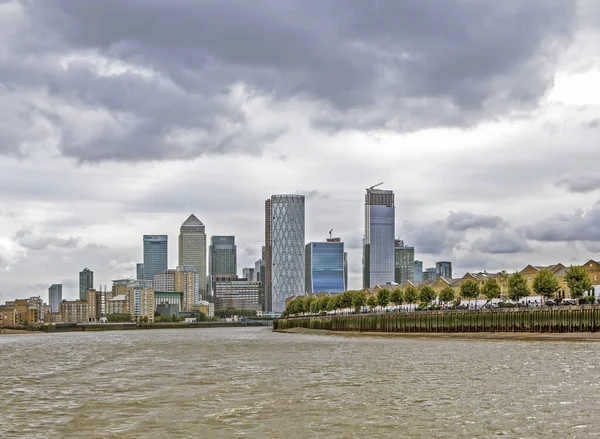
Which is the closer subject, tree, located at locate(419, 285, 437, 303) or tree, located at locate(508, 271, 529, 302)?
tree, located at locate(508, 271, 529, 302)

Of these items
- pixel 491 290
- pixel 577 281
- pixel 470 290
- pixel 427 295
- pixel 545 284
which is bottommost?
pixel 427 295

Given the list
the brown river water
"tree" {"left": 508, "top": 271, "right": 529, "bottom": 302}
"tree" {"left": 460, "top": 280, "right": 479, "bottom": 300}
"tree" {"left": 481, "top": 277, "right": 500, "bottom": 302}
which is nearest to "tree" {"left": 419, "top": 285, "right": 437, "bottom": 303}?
"tree" {"left": 460, "top": 280, "right": 479, "bottom": 300}

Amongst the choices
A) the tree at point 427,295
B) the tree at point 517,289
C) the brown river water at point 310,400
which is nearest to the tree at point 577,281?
the tree at point 517,289

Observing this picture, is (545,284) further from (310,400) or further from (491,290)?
(310,400)

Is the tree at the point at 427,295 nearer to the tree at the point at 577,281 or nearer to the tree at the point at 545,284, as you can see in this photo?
the tree at the point at 545,284

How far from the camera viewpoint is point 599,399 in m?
33.6

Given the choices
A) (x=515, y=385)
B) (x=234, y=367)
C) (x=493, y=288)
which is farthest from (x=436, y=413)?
(x=493, y=288)

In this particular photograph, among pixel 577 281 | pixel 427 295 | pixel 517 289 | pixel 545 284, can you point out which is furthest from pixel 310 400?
pixel 427 295

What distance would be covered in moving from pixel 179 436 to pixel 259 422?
3828 millimetres

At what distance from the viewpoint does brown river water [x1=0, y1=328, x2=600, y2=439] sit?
27062 mm

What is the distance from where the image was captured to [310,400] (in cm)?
3462

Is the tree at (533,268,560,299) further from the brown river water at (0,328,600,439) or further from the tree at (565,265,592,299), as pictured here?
the brown river water at (0,328,600,439)

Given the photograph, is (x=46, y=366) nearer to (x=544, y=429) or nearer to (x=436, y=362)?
(x=436, y=362)

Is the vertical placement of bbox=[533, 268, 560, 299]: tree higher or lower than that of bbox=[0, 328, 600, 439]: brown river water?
higher
